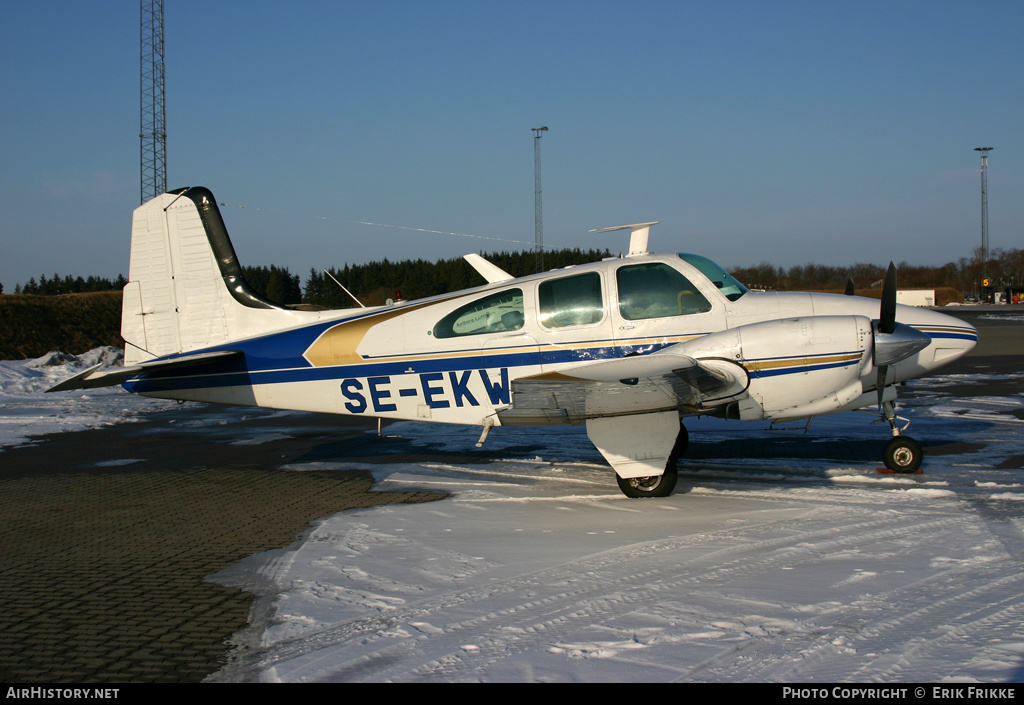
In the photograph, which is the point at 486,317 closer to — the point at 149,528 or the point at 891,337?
the point at 149,528

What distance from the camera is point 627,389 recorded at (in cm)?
620

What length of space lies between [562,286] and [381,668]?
4.55m

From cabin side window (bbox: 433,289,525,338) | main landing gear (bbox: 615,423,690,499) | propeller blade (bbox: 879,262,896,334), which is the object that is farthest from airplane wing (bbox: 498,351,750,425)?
propeller blade (bbox: 879,262,896,334)

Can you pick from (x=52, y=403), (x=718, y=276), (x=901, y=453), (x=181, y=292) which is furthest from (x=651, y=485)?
(x=52, y=403)

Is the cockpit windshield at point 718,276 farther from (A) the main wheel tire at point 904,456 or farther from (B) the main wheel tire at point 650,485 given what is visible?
(A) the main wheel tire at point 904,456

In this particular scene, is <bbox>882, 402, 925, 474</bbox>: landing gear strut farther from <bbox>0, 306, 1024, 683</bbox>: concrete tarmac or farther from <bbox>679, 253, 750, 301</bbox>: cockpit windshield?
<bbox>679, 253, 750, 301</bbox>: cockpit windshield

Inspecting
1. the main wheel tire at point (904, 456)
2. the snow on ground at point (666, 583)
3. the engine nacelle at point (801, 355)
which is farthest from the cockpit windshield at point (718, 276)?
the main wheel tire at point (904, 456)

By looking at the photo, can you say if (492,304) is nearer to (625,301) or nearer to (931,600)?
(625,301)

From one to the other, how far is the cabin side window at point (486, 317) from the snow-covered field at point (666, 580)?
5.71 feet

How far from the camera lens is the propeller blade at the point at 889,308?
20.5 ft

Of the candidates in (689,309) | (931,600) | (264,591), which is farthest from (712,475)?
(264,591)

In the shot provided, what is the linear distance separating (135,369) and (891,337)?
25.4 feet

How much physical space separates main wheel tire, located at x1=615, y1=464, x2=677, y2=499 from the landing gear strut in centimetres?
241

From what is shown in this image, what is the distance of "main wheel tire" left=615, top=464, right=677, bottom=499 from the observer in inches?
270
